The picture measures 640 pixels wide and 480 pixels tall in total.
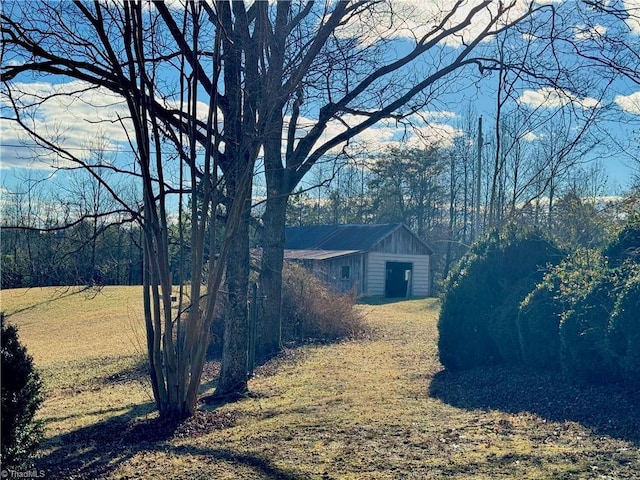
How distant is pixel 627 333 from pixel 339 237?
96.1 feet

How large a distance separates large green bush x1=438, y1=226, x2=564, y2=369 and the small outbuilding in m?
20.1

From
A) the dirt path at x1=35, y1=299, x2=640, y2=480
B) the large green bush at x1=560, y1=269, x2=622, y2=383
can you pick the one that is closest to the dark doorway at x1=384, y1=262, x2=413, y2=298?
the dirt path at x1=35, y1=299, x2=640, y2=480

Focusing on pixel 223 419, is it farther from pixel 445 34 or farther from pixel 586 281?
pixel 445 34

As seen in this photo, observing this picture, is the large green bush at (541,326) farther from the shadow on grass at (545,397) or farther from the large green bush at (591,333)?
the large green bush at (591,333)

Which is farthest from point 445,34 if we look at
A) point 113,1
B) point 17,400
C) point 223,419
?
point 17,400

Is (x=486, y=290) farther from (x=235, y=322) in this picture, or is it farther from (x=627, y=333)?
(x=235, y=322)

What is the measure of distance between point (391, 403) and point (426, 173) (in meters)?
37.3

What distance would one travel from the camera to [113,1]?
636cm

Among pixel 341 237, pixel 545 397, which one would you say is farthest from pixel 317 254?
pixel 545 397

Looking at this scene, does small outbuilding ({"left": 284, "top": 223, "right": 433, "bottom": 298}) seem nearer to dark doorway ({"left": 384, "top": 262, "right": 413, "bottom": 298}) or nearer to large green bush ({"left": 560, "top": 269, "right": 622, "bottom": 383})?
dark doorway ({"left": 384, "top": 262, "right": 413, "bottom": 298})

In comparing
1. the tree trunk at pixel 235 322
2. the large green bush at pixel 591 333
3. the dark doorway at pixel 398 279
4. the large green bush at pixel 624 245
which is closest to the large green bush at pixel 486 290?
the large green bush at pixel 624 245

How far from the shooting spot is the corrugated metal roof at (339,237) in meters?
33.2

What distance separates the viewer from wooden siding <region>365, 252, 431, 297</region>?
32.4 metres

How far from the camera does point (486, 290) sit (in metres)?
9.84
